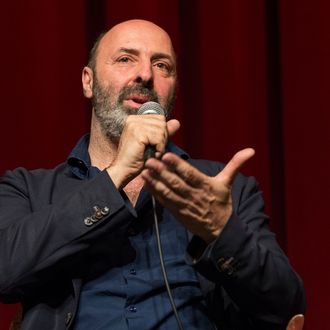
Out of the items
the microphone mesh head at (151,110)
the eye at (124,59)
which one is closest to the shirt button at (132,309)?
the microphone mesh head at (151,110)

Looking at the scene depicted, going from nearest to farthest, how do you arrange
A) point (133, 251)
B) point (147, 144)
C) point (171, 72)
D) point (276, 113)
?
1. point (147, 144)
2. point (133, 251)
3. point (171, 72)
4. point (276, 113)

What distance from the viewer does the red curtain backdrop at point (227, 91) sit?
184 cm

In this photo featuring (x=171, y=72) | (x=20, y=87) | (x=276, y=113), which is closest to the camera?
(x=171, y=72)

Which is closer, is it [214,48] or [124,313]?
[124,313]

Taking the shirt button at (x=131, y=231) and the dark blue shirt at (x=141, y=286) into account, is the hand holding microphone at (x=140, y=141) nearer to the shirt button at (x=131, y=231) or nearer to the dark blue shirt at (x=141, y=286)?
the dark blue shirt at (x=141, y=286)

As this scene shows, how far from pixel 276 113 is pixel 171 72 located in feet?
1.55

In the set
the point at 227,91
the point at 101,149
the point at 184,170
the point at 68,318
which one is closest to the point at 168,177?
the point at 184,170

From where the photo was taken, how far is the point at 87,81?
1731 mm

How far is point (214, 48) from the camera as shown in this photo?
1.95m

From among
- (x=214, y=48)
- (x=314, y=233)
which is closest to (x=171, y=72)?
(x=214, y=48)

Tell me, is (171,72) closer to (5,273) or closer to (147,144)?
(147,144)

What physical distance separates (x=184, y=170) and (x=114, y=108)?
0.55 meters

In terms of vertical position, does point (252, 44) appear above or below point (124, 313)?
above

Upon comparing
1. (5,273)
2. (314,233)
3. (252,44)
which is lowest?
(314,233)
